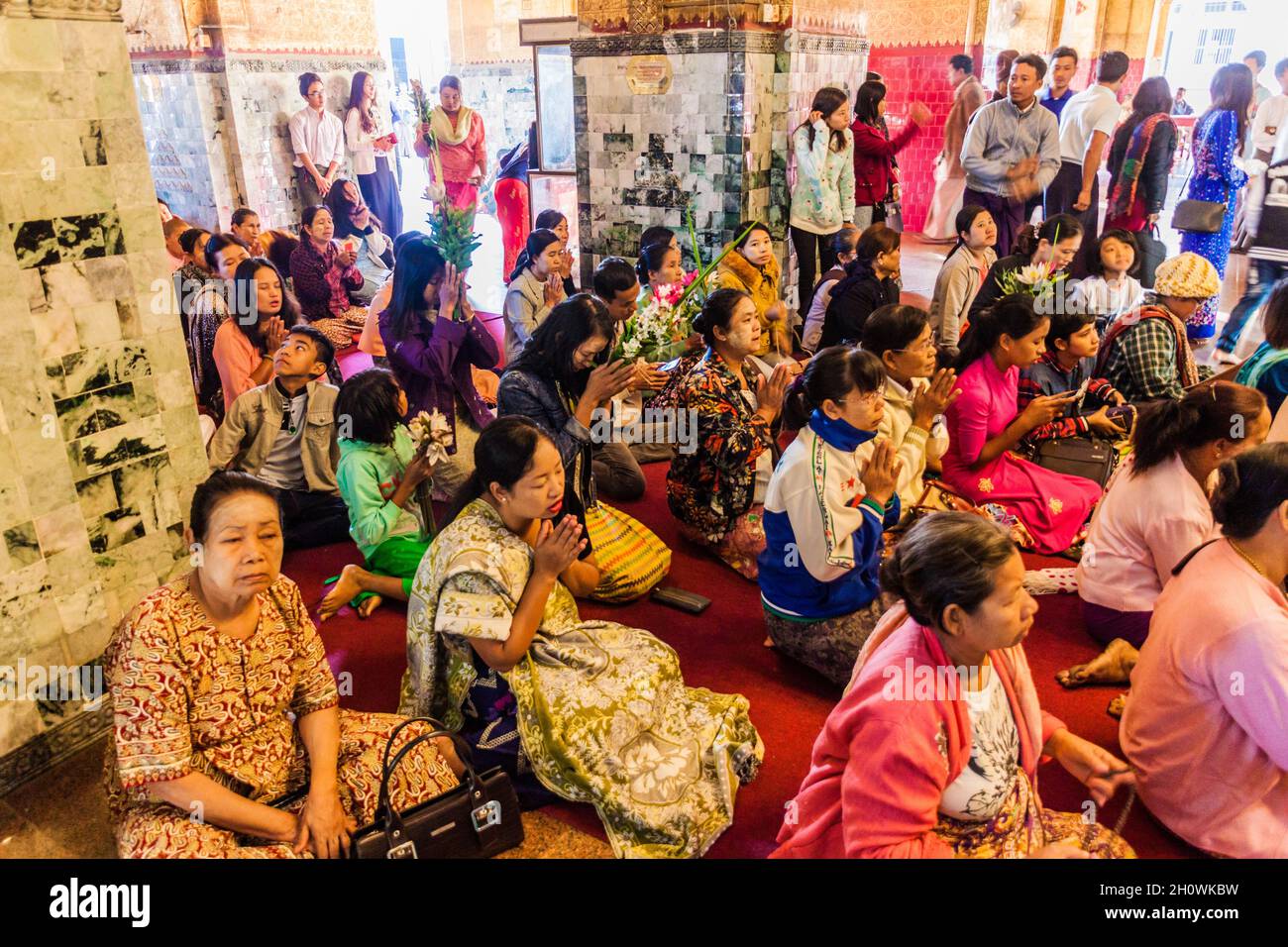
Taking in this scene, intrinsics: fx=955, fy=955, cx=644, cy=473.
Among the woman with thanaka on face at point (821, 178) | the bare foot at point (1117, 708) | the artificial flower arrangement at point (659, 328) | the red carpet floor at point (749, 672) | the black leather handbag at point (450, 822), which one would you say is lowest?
the red carpet floor at point (749, 672)

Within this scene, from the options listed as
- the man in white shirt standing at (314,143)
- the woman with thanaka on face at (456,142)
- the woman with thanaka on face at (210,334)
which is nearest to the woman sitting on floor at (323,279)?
the woman with thanaka on face at (210,334)

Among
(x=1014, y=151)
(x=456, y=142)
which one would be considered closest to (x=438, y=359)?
(x=1014, y=151)

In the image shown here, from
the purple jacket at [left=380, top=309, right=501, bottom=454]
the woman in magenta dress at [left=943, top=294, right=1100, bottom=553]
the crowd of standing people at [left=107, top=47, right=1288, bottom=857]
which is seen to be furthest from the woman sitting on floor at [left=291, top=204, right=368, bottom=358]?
the woman in magenta dress at [left=943, top=294, right=1100, bottom=553]

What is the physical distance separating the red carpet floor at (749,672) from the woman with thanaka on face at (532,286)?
5.55 ft

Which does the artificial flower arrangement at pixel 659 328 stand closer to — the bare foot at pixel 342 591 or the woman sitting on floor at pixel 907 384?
the woman sitting on floor at pixel 907 384

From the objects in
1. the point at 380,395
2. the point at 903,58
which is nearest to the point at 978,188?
the point at 903,58

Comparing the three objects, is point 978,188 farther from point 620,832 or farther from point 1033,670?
point 620,832

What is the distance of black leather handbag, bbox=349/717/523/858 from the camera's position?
88.4 inches

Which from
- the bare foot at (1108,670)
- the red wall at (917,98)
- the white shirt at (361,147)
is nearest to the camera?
the bare foot at (1108,670)

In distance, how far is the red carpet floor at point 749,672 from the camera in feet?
9.04

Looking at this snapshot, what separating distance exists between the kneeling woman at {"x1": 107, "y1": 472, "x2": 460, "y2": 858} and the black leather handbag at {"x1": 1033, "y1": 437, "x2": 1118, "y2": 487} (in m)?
3.26

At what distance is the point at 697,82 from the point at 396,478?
402cm

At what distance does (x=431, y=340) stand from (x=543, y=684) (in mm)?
2501

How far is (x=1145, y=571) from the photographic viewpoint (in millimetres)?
3287
